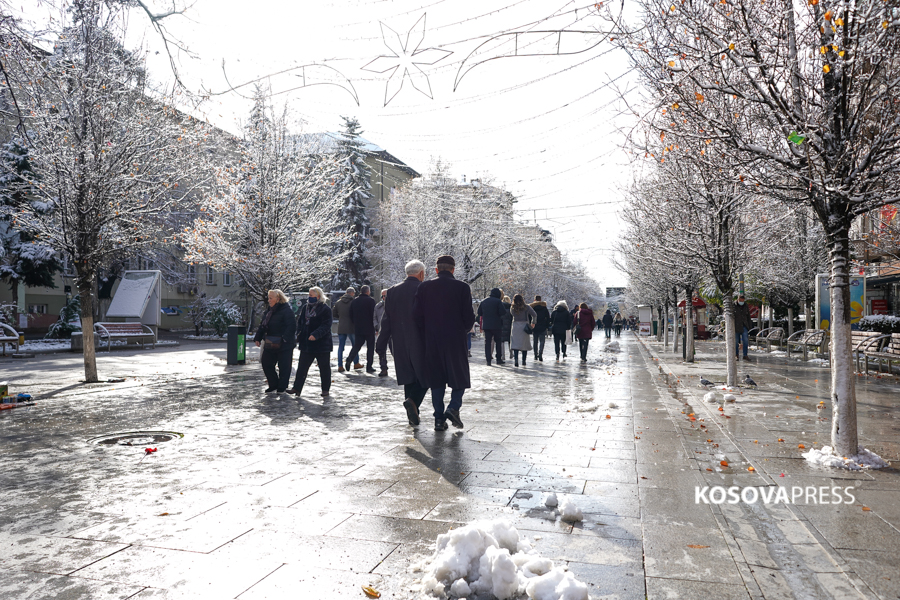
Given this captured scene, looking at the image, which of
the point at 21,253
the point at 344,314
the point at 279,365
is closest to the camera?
the point at 279,365

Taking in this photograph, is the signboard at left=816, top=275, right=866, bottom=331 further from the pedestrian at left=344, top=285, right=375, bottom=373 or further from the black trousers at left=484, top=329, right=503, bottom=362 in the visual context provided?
the pedestrian at left=344, top=285, right=375, bottom=373

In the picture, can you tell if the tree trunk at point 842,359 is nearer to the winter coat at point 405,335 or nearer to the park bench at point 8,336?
the winter coat at point 405,335

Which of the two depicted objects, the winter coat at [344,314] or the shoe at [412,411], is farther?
the winter coat at [344,314]

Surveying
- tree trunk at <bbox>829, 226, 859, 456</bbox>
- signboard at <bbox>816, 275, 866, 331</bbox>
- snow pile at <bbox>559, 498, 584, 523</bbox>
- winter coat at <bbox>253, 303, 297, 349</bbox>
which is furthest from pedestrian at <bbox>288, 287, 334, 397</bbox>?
signboard at <bbox>816, 275, 866, 331</bbox>

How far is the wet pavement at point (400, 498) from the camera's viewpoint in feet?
11.2

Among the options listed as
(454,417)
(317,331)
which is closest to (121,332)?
(317,331)

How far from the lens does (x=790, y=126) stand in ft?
19.0

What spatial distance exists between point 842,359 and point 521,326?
11.4m

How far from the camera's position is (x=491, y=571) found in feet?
10.4

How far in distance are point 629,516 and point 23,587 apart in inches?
137

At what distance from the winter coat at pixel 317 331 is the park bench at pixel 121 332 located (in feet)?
40.5

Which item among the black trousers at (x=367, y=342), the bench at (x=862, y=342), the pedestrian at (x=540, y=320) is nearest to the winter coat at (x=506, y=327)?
the pedestrian at (x=540, y=320)

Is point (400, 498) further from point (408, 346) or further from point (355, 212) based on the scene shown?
point (355, 212)

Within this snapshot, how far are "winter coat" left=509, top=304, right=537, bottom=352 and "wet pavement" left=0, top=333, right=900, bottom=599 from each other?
7268mm
